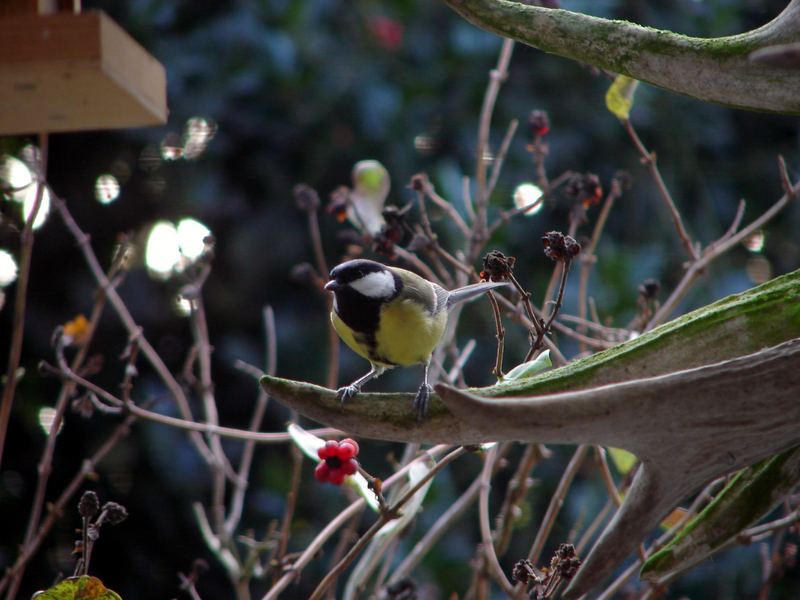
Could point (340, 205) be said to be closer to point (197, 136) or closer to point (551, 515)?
point (551, 515)

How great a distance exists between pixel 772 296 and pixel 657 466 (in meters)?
0.14

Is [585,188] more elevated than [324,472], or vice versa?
[585,188]

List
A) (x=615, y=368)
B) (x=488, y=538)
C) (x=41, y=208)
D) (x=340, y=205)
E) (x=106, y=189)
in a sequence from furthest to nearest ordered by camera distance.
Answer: (x=106, y=189) → (x=41, y=208) → (x=340, y=205) → (x=488, y=538) → (x=615, y=368)

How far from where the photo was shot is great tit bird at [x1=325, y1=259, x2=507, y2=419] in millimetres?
1097

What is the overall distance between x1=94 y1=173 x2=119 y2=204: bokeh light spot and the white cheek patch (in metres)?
1.04

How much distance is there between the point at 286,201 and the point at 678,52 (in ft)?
4.81

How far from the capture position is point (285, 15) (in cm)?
200

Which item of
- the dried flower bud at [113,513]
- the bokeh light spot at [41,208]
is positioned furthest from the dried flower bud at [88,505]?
the bokeh light spot at [41,208]

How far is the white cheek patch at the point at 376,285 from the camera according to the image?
1110 millimetres

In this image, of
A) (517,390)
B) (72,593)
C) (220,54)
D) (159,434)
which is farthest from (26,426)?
(517,390)

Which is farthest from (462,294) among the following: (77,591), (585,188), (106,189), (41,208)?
(106,189)

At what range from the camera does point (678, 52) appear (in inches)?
25.5

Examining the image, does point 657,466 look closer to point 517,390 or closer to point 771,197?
point 517,390

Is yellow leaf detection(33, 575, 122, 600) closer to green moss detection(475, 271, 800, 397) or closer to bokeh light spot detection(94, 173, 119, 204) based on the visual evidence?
green moss detection(475, 271, 800, 397)
